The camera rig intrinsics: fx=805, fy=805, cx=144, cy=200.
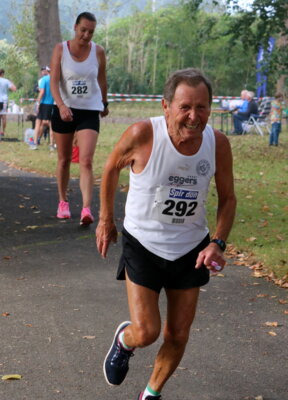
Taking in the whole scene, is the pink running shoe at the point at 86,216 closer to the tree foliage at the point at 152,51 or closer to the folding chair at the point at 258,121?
the folding chair at the point at 258,121

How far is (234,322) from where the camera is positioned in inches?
229

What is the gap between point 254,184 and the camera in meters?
14.1

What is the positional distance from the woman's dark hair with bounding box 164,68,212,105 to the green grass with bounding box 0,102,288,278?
146 inches

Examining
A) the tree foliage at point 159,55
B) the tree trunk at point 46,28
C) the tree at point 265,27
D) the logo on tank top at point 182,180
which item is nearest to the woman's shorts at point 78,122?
the logo on tank top at point 182,180

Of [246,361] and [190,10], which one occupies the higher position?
[190,10]

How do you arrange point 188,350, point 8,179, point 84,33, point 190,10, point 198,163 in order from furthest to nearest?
1. point 190,10
2. point 8,179
3. point 84,33
4. point 188,350
5. point 198,163

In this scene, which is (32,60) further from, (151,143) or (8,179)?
(151,143)

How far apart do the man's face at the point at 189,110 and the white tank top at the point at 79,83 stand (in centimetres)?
500

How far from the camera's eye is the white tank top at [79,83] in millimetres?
8867

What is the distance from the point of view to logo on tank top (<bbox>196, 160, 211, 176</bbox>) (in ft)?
13.2

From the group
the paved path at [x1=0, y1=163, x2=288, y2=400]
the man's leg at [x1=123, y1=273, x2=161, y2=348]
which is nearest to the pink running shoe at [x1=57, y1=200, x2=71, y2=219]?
the paved path at [x1=0, y1=163, x2=288, y2=400]

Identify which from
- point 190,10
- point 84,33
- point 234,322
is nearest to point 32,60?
point 190,10

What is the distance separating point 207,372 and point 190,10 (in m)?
17.0

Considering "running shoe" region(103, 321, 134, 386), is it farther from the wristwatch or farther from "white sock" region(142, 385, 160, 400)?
the wristwatch
